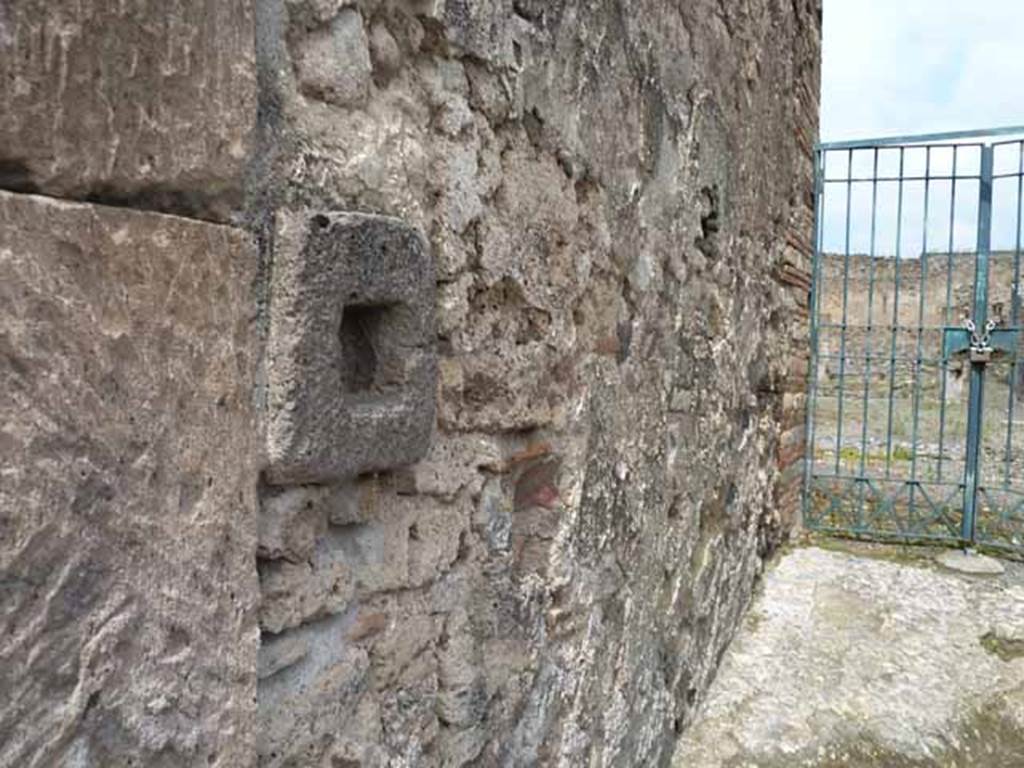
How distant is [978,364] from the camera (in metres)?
4.48

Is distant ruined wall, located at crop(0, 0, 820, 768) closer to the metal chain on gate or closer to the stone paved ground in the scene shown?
the stone paved ground

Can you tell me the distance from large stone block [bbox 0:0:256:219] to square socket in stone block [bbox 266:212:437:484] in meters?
0.12

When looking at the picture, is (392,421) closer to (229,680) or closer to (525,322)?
(229,680)

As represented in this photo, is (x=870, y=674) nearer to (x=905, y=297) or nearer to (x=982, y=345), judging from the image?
(x=982, y=345)

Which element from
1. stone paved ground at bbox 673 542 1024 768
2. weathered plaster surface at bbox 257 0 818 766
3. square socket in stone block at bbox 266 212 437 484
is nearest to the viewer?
square socket in stone block at bbox 266 212 437 484

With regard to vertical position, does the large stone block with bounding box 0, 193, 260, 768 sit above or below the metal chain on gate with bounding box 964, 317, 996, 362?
below

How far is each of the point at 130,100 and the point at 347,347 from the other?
1.38 ft

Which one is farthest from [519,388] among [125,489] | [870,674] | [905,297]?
[905,297]

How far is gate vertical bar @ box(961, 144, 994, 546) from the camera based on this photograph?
4.47 metres

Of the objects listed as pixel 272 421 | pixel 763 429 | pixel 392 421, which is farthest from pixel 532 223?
pixel 763 429

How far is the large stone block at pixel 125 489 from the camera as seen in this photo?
0.68m

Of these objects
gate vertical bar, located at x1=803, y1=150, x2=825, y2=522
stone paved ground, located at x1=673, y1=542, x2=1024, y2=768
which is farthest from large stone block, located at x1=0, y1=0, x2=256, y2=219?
gate vertical bar, located at x1=803, y1=150, x2=825, y2=522

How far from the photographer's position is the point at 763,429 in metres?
3.79

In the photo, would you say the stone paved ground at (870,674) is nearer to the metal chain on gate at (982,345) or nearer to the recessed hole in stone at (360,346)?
the metal chain on gate at (982,345)
